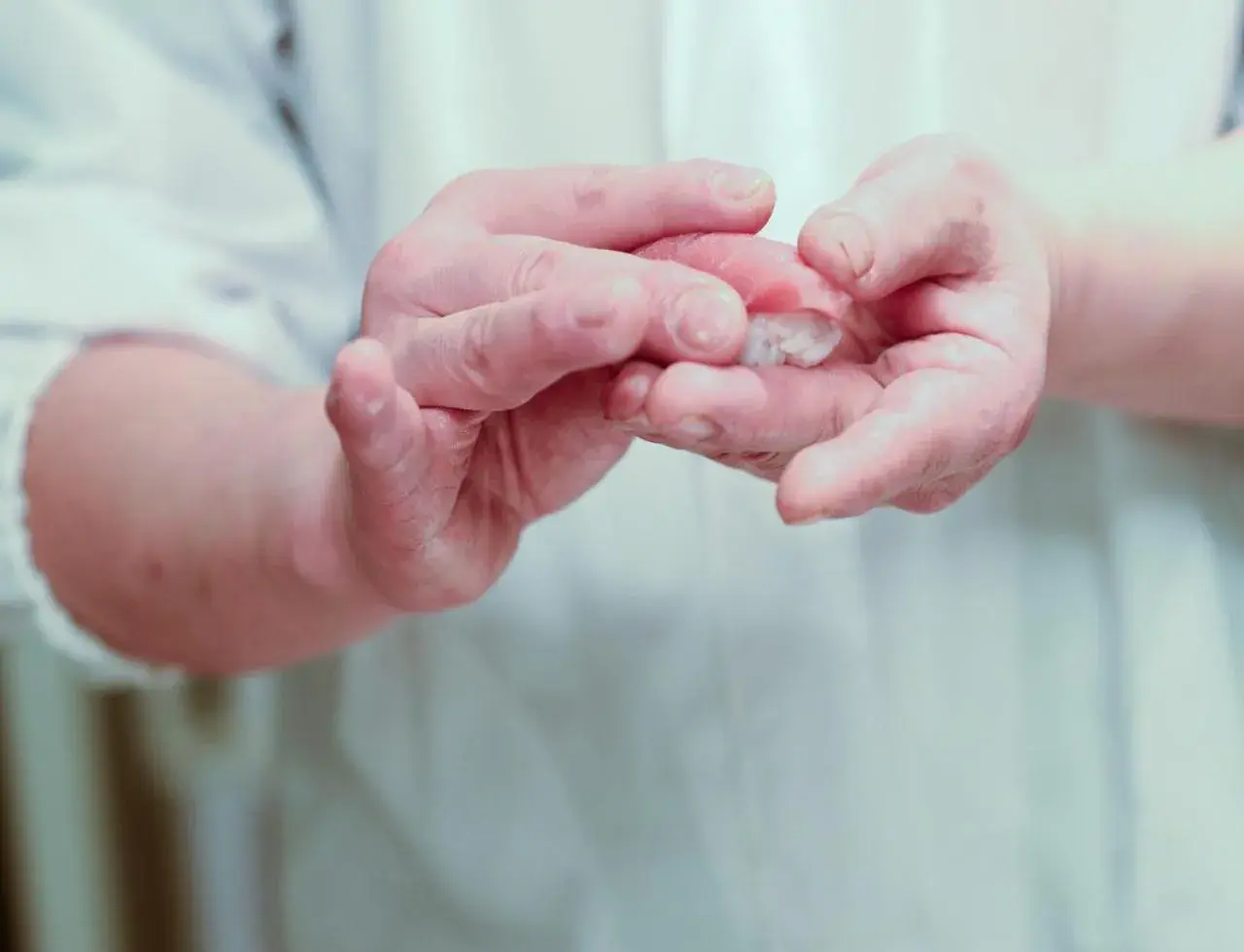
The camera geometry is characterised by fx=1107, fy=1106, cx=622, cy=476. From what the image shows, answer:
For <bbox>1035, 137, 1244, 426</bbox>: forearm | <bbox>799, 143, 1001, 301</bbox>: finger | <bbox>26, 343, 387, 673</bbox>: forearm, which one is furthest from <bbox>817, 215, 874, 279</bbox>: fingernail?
<bbox>26, 343, 387, 673</bbox>: forearm

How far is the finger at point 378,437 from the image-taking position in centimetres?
29

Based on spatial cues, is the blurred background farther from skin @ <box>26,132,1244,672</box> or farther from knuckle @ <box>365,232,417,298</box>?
knuckle @ <box>365,232,417,298</box>

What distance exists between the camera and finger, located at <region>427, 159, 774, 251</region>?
0.35 metres

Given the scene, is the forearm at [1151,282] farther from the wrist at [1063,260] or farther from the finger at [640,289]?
the finger at [640,289]

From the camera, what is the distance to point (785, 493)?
0.29 meters

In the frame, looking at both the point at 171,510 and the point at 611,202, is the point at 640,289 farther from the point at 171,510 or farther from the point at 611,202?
the point at 171,510

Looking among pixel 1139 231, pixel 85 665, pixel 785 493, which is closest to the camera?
pixel 785 493

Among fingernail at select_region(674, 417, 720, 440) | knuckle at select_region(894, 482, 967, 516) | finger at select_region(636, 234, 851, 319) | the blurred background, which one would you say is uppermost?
finger at select_region(636, 234, 851, 319)

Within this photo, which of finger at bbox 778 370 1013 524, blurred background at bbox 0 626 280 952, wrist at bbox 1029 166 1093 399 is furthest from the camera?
blurred background at bbox 0 626 280 952

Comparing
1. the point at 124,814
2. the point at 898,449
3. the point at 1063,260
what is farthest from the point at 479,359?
the point at 124,814

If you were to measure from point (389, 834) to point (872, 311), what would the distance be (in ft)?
1.17

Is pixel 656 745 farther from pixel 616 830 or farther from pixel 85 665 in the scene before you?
pixel 85 665

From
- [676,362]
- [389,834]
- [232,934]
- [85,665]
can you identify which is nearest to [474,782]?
[389,834]

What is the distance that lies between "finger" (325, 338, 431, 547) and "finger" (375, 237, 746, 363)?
0.12 feet
